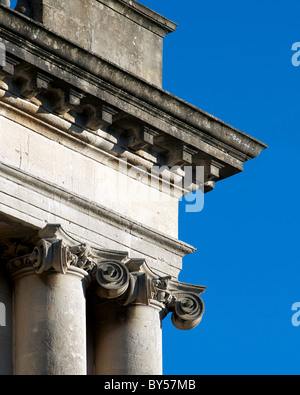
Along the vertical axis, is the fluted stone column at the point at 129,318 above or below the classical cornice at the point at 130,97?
below

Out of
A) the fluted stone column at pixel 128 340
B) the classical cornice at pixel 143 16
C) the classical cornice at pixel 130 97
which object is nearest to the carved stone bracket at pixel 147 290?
the fluted stone column at pixel 128 340

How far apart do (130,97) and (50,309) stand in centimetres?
366

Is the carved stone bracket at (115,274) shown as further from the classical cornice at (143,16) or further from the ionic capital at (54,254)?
the classical cornice at (143,16)

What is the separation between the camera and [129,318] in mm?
28047

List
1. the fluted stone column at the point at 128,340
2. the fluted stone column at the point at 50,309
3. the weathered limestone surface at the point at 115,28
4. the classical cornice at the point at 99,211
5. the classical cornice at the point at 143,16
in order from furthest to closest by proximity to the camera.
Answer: the classical cornice at the point at 143,16
the weathered limestone surface at the point at 115,28
the fluted stone column at the point at 128,340
the classical cornice at the point at 99,211
the fluted stone column at the point at 50,309

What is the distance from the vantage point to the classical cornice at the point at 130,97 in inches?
1066

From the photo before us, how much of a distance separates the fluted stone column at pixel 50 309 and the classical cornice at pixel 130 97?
2350 millimetres

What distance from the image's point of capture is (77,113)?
92.6 feet

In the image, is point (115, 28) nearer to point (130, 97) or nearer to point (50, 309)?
point (130, 97)

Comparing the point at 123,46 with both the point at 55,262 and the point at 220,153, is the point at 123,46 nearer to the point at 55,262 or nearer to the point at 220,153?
the point at 220,153

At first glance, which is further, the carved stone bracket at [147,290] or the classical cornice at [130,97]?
the carved stone bracket at [147,290]

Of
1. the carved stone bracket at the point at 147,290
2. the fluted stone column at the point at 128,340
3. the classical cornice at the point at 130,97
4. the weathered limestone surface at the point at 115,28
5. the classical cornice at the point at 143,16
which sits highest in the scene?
the classical cornice at the point at 143,16

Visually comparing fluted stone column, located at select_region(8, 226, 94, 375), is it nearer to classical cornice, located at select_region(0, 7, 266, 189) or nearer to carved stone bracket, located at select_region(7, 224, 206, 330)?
carved stone bracket, located at select_region(7, 224, 206, 330)
